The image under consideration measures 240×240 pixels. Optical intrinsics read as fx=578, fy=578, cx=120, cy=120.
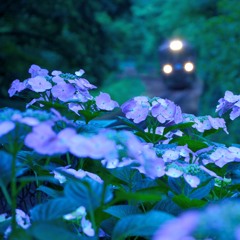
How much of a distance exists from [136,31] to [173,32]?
252 inches

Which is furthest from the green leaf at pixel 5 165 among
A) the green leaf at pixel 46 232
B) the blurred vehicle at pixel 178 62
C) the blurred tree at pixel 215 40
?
the blurred vehicle at pixel 178 62

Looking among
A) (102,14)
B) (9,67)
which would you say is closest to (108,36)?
(102,14)

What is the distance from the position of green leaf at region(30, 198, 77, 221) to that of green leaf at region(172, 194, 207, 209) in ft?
0.70

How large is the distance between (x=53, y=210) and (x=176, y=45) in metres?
16.9

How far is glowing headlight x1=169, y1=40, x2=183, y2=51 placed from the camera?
56.8ft

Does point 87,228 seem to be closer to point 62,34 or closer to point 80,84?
point 80,84

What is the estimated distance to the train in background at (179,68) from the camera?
1725cm

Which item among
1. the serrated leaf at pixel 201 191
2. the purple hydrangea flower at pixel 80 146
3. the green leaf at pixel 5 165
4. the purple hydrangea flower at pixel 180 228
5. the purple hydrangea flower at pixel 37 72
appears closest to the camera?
the purple hydrangea flower at pixel 180 228

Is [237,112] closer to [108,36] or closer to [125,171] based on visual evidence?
[125,171]

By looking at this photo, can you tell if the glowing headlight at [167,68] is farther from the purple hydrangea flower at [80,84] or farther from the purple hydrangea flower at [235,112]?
the purple hydrangea flower at [80,84]

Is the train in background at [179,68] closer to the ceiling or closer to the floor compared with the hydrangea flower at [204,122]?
closer to the ceiling

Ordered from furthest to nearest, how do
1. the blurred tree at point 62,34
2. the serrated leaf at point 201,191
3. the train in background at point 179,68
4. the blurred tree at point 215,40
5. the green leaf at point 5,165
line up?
the train in background at point 179,68 < the blurred tree at point 62,34 < the blurred tree at point 215,40 < the serrated leaf at point 201,191 < the green leaf at point 5,165

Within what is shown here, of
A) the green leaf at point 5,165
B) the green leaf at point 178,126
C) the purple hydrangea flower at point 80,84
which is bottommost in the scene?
the green leaf at point 5,165

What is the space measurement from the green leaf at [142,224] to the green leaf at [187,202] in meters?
0.20
